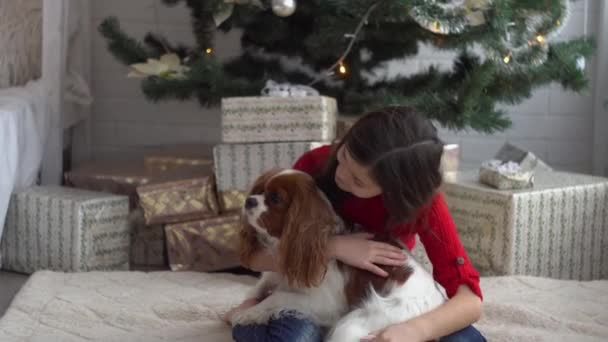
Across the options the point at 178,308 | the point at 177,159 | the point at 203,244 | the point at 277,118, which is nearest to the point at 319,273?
the point at 178,308

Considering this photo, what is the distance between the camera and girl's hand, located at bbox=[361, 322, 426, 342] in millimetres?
1543

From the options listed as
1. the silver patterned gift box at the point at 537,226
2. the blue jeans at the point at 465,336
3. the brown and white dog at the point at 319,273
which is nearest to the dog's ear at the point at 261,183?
the brown and white dog at the point at 319,273

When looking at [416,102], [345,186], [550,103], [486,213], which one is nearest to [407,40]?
[416,102]

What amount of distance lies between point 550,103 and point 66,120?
1.85 metres

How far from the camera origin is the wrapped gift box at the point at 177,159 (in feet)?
9.80

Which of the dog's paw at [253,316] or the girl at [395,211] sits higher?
the girl at [395,211]

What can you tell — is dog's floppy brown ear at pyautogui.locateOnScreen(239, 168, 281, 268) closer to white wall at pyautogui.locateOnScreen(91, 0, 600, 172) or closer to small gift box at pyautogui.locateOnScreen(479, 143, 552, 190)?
small gift box at pyautogui.locateOnScreen(479, 143, 552, 190)

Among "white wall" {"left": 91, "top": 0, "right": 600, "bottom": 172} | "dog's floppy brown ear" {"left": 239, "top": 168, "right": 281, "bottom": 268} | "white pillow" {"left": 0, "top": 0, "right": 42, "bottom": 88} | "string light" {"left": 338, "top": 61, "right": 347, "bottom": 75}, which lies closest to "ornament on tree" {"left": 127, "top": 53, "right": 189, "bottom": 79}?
"string light" {"left": 338, "top": 61, "right": 347, "bottom": 75}

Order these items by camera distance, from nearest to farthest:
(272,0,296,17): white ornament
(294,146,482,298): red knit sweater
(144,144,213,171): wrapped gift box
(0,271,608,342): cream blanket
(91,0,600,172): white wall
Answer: (294,146,482,298): red knit sweater, (0,271,608,342): cream blanket, (272,0,296,17): white ornament, (144,144,213,171): wrapped gift box, (91,0,600,172): white wall

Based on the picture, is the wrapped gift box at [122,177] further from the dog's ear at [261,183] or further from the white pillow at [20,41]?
the dog's ear at [261,183]

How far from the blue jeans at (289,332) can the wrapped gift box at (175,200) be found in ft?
3.18

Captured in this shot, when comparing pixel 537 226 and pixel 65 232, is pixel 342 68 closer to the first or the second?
pixel 537 226

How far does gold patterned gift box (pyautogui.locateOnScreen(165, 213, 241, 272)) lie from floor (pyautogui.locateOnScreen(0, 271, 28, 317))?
0.45 metres

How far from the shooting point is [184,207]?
107 inches
